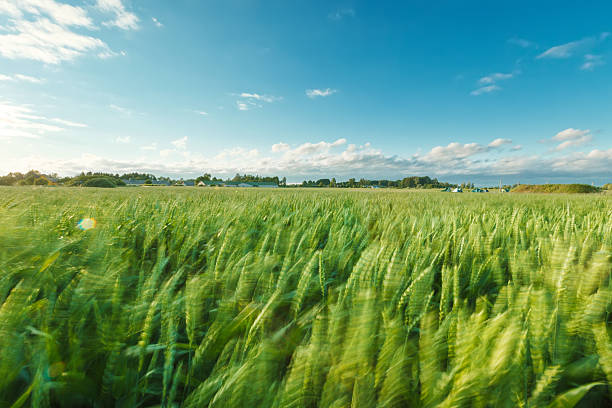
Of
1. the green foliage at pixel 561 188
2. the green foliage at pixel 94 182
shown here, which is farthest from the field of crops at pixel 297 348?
the green foliage at pixel 561 188

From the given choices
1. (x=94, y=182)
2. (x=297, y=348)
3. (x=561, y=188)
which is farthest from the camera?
(x=561, y=188)

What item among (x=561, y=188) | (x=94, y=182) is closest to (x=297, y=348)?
(x=94, y=182)

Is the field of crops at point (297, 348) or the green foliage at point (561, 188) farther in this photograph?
the green foliage at point (561, 188)

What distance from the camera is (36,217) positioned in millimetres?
1397

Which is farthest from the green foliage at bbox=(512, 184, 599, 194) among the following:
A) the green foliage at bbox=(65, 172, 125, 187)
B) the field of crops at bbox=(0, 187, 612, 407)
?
the green foliage at bbox=(65, 172, 125, 187)

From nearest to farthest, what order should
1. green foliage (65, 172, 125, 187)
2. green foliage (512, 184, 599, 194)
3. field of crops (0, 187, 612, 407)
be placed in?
field of crops (0, 187, 612, 407) → green foliage (65, 172, 125, 187) → green foliage (512, 184, 599, 194)

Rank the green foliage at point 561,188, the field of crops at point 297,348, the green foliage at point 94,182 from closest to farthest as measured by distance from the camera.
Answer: the field of crops at point 297,348 < the green foliage at point 94,182 < the green foliage at point 561,188

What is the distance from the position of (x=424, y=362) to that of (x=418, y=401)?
0.17 feet

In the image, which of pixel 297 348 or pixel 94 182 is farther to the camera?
pixel 94 182

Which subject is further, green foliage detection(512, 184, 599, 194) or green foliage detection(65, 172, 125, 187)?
green foliage detection(512, 184, 599, 194)

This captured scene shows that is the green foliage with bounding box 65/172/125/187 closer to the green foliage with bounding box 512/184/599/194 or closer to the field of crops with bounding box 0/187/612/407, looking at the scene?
the field of crops with bounding box 0/187/612/407

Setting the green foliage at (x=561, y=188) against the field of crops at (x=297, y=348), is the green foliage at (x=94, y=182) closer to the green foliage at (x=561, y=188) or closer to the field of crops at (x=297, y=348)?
the field of crops at (x=297, y=348)

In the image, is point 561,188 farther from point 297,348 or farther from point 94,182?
point 94,182

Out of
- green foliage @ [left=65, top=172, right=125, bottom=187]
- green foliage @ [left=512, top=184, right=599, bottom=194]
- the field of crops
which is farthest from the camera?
green foliage @ [left=512, top=184, right=599, bottom=194]
